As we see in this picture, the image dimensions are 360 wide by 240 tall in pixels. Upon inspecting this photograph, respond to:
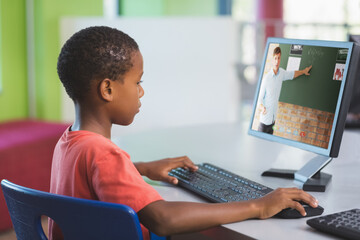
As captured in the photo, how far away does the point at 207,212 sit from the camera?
3.41ft

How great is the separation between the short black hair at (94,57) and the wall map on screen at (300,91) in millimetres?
491

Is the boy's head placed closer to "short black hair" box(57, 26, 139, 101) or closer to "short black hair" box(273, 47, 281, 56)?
"short black hair" box(273, 47, 281, 56)

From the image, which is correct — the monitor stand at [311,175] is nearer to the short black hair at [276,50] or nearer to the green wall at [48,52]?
the short black hair at [276,50]

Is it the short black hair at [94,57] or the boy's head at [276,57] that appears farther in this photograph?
the boy's head at [276,57]

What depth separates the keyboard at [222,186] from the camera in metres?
1.12

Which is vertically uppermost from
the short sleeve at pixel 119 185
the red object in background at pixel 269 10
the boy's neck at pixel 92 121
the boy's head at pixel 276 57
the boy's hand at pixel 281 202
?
the red object in background at pixel 269 10

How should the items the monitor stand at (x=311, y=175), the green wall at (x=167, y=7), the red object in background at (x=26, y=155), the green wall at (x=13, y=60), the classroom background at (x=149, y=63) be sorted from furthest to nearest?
the green wall at (x=167, y=7), the classroom background at (x=149, y=63), the green wall at (x=13, y=60), the red object in background at (x=26, y=155), the monitor stand at (x=311, y=175)

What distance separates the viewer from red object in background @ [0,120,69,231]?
273cm

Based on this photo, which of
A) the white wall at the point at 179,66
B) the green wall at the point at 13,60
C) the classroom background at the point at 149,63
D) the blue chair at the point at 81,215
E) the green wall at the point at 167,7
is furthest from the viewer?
the green wall at the point at 167,7

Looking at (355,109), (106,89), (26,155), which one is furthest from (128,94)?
(26,155)

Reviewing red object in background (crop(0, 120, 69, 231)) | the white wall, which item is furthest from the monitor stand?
the white wall

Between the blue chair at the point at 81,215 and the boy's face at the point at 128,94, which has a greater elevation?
the boy's face at the point at 128,94

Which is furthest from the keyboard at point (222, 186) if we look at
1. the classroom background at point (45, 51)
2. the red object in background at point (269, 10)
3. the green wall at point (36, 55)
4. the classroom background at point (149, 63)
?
the red object in background at point (269, 10)

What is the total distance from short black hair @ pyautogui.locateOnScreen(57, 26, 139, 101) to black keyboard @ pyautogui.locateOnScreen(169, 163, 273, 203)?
0.33 meters
